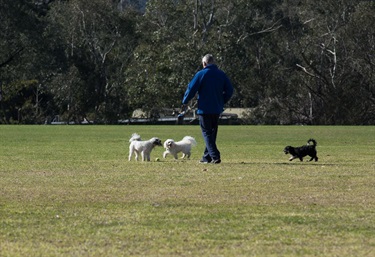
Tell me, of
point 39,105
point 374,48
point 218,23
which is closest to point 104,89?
point 39,105

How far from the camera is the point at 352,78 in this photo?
7369 cm

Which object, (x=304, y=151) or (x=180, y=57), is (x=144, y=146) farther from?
(x=180, y=57)

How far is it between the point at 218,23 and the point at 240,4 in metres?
2.33

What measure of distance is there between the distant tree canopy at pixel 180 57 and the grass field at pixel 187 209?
53602mm

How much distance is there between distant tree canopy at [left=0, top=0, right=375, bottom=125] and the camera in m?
73.2

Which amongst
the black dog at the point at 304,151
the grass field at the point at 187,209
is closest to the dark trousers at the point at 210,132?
the grass field at the point at 187,209

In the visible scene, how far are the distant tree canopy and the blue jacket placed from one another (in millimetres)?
51576

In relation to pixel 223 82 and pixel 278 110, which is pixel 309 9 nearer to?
pixel 278 110

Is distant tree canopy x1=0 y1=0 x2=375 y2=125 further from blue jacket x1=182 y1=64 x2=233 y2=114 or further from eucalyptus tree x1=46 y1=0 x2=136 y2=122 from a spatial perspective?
blue jacket x1=182 y1=64 x2=233 y2=114

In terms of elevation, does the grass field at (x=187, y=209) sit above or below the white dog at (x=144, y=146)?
below

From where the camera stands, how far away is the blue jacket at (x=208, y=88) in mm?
19734

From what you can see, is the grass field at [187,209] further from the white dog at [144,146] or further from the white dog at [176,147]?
the white dog at [176,147]

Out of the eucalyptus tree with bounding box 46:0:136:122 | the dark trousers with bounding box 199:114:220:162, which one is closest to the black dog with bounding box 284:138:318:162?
Answer: the dark trousers with bounding box 199:114:220:162

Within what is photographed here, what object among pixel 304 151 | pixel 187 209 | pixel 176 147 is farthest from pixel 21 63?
pixel 187 209
